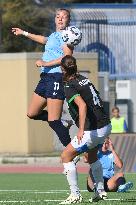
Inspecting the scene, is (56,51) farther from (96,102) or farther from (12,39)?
(12,39)

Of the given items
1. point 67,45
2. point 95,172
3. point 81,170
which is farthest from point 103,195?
point 81,170

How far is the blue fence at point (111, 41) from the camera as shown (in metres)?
34.8

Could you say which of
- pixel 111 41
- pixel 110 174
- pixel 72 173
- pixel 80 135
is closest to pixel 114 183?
pixel 110 174

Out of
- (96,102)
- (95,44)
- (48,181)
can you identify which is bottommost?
(48,181)

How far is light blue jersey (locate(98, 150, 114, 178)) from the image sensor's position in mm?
17438

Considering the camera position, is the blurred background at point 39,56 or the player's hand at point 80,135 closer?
the player's hand at point 80,135

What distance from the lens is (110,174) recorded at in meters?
17.5

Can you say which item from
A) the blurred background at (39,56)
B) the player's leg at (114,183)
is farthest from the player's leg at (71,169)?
the blurred background at (39,56)

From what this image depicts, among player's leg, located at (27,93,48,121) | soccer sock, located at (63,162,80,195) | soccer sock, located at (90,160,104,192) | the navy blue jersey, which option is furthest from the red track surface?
the navy blue jersey

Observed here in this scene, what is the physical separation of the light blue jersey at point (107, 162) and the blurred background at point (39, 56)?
16.5 feet

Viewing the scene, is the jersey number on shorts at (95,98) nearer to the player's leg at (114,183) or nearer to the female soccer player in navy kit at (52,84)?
the female soccer player in navy kit at (52,84)

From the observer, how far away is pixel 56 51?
15.6 meters

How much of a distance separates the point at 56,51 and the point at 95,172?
2.64 metres

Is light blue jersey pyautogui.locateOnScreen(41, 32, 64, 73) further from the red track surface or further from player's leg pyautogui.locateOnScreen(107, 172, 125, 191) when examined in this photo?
the red track surface
